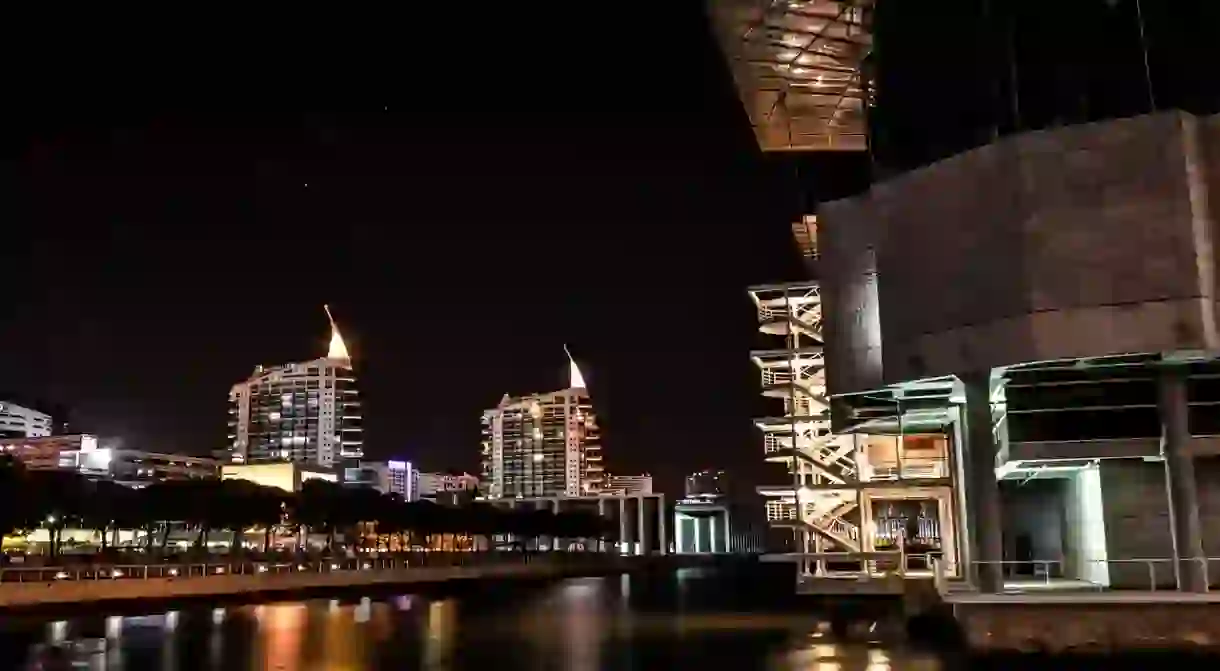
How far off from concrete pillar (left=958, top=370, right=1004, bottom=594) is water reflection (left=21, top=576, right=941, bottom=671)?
215 inches

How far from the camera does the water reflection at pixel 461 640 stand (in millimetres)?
→ 29531

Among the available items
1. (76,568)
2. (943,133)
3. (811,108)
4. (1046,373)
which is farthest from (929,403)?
(76,568)

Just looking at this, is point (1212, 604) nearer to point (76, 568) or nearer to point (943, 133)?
point (943, 133)

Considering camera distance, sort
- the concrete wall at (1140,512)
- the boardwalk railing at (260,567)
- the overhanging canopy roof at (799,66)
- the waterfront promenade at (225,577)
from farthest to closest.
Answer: the boardwalk railing at (260,567)
the waterfront promenade at (225,577)
the overhanging canopy roof at (799,66)
the concrete wall at (1140,512)

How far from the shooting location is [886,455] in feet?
199

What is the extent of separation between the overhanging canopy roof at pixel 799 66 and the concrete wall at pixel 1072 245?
16.5m

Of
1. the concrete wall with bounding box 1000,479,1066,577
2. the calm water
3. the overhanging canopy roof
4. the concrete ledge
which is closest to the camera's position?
the calm water

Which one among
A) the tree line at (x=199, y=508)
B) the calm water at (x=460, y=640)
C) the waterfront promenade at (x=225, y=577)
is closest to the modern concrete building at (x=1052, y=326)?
the calm water at (x=460, y=640)

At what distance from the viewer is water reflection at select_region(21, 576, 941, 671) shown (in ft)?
96.9

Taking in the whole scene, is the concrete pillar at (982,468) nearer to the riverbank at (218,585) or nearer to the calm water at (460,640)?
the calm water at (460,640)

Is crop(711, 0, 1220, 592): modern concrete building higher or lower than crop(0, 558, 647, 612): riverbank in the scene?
higher

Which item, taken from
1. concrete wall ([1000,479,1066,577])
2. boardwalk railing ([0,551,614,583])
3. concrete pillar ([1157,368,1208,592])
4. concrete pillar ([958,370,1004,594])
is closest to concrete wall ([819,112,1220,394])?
concrete pillar ([958,370,1004,594])

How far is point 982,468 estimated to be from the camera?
37.3m

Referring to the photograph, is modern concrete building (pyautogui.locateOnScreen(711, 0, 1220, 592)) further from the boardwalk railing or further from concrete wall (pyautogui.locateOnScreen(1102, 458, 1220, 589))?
the boardwalk railing
